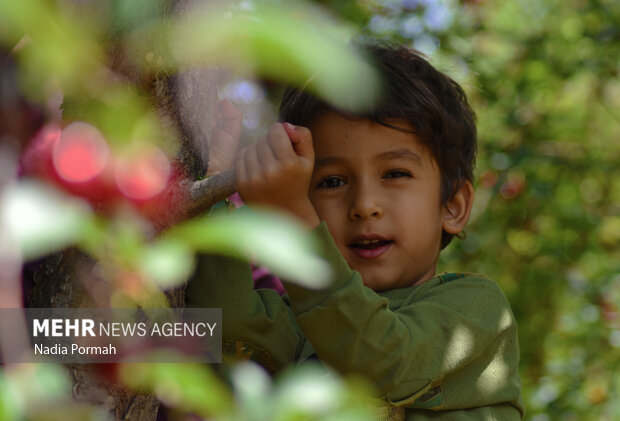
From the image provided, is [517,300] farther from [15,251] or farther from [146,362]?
[15,251]

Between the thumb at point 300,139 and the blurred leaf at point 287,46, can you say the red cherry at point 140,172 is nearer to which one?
the blurred leaf at point 287,46

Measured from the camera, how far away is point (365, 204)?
4.55 feet

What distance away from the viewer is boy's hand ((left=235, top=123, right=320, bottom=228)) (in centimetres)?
89

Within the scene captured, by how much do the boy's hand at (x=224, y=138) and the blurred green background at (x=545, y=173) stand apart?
0.90 metres

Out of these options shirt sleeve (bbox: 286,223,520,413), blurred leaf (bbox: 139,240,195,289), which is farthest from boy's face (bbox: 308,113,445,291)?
blurred leaf (bbox: 139,240,195,289)

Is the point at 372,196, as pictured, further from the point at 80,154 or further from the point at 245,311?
the point at 80,154

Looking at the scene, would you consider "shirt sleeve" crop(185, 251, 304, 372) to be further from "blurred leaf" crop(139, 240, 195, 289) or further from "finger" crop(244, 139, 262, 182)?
"blurred leaf" crop(139, 240, 195, 289)

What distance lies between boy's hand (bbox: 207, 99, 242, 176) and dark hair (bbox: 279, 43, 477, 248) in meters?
0.18

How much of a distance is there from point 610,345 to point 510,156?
3.08ft

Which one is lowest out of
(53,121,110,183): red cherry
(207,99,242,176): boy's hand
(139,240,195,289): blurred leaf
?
(207,99,242,176): boy's hand

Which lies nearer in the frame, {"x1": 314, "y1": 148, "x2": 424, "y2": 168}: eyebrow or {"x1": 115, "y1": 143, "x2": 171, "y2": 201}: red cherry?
{"x1": 115, "y1": 143, "x2": 171, "y2": 201}: red cherry

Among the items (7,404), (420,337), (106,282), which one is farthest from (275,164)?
(7,404)

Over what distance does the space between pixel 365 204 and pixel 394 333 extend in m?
0.36

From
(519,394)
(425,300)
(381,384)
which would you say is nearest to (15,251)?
(381,384)
